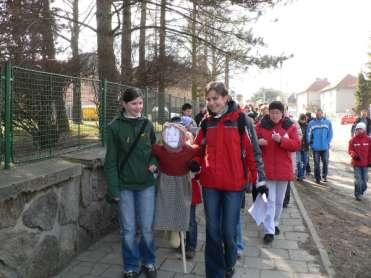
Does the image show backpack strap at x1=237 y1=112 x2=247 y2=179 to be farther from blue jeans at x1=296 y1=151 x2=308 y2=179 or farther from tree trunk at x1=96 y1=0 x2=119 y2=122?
blue jeans at x1=296 y1=151 x2=308 y2=179

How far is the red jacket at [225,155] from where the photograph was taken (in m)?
4.32

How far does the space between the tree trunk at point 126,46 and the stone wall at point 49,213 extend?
23.0 feet

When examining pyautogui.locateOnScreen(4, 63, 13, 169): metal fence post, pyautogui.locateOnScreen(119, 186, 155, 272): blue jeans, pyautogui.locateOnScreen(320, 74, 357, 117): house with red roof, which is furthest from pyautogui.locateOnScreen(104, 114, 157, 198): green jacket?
pyautogui.locateOnScreen(320, 74, 357, 117): house with red roof

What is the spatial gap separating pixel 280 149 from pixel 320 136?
646cm

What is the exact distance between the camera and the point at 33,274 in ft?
14.4

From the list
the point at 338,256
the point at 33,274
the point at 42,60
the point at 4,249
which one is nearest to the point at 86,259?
the point at 33,274

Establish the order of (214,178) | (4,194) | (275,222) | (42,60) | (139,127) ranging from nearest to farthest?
A: (4,194)
(214,178)
(139,127)
(275,222)
(42,60)

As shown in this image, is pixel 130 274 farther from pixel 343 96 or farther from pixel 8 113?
pixel 343 96

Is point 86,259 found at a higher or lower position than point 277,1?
lower

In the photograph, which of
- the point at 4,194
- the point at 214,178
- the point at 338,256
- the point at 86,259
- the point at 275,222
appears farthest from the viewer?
the point at 275,222

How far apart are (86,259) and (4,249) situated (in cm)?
147

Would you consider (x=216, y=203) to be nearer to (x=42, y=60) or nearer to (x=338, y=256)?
(x=338, y=256)

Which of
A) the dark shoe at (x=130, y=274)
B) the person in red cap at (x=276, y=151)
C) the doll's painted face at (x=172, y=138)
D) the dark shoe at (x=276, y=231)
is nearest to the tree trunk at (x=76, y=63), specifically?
the doll's painted face at (x=172, y=138)

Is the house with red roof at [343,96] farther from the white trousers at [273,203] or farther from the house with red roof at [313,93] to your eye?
the white trousers at [273,203]
